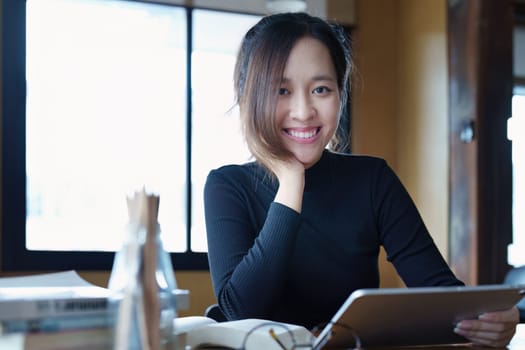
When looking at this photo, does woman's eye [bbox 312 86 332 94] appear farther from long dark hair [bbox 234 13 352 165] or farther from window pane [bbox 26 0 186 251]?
window pane [bbox 26 0 186 251]

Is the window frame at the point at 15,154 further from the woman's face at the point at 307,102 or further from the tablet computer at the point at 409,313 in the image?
the tablet computer at the point at 409,313

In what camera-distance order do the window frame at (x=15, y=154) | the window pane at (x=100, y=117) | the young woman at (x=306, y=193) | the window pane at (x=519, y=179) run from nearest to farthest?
the young woman at (x=306, y=193)
the window frame at (x=15, y=154)
the window pane at (x=100, y=117)
the window pane at (x=519, y=179)

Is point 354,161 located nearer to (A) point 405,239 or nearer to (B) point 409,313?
(A) point 405,239

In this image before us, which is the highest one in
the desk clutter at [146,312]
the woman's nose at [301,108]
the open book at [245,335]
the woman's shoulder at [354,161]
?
the woman's nose at [301,108]

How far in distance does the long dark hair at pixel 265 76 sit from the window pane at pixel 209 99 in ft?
8.33

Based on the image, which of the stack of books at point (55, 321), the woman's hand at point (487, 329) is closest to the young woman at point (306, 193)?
the woman's hand at point (487, 329)

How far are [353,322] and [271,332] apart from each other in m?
0.12

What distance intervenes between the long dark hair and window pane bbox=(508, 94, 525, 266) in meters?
2.84

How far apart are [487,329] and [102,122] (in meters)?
3.10

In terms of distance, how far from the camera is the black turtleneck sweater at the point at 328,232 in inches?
56.2

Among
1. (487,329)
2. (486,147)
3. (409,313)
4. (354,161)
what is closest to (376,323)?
(409,313)

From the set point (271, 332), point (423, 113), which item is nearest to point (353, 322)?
point (271, 332)

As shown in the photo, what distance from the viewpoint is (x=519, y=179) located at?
4.72 m

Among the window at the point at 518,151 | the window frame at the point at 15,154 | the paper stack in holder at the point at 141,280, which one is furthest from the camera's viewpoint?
the window at the point at 518,151
